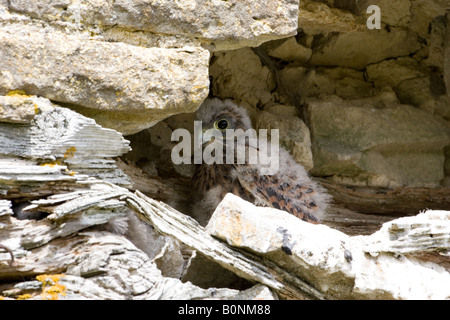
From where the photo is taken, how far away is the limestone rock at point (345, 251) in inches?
98.4

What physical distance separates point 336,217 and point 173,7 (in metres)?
2.27

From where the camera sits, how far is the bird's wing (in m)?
4.04

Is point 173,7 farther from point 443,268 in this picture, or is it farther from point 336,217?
point 336,217

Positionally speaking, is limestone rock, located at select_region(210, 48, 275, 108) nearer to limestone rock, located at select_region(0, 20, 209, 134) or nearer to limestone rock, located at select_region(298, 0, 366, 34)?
limestone rock, located at select_region(298, 0, 366, 34)

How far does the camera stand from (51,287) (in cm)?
223

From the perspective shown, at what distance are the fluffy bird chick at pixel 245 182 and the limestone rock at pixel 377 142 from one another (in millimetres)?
314

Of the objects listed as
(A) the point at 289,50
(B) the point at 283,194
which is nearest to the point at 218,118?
(B) the point at 283,194

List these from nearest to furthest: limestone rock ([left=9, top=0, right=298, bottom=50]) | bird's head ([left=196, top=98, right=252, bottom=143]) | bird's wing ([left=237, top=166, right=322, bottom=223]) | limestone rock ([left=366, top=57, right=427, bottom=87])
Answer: limestone rock ([left=9, top=0, right=298, bottom=50]) < bird's wing ([left=237, top=166, right=322, bottom=223]) < bird's head ([left=196, top=98, right=252, bottom=143]) < limestone rock ([left=366, top=57, right=427, bottom=87])

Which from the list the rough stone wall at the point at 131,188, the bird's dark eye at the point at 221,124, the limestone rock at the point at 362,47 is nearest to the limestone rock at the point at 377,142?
the limestone rock at the point at 362,47

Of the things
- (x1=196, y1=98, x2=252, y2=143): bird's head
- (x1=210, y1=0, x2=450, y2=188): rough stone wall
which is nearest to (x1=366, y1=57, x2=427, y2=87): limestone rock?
(x1=210, y1=0, x2=450, y2=188): rough stone wall

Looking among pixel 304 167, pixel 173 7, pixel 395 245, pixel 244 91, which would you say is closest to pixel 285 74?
pixel 244 91

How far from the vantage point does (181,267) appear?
9.71 ft

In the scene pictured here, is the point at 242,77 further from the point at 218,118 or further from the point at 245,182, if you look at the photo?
the point at 245,182

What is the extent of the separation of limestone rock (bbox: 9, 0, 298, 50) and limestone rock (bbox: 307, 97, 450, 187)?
66.5 inches
